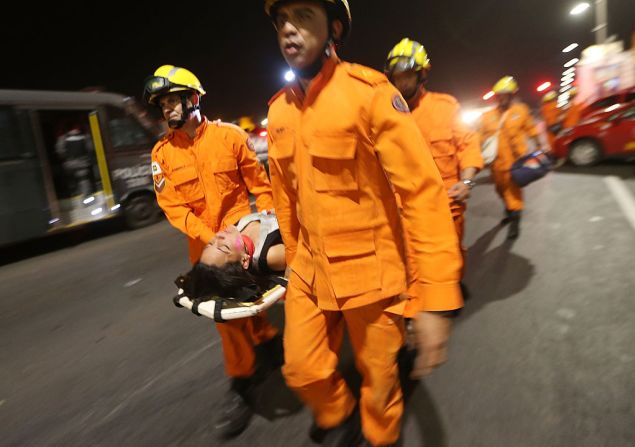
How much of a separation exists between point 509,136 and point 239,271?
4.46 metres

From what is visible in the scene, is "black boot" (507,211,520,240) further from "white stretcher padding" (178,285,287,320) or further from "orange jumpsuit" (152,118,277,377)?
"white stretcher padding" (178,285,287,320)

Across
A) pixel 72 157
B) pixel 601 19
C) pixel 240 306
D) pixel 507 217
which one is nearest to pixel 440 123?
pixel 240 306

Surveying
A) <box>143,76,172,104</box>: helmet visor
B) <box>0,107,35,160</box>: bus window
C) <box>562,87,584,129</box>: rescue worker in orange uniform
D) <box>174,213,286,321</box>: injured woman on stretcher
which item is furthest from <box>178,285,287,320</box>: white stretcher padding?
<box>562,87,584,129</box>: rescue worker in orange uniform

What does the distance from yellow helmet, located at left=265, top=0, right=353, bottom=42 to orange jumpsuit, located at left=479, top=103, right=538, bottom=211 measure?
4.22 metres

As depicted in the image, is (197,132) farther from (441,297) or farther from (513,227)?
(513,227)

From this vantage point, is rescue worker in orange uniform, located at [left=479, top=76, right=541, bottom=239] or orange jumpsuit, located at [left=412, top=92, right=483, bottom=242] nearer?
Answer: orange jumpsuit, located at [left=412, top=92, right=483, bottom=242]

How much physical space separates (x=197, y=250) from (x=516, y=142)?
4.52m

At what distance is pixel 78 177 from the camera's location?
28.2ft

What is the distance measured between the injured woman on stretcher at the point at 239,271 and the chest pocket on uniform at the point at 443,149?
4.79ft

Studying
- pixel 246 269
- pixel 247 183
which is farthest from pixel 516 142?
pixel 246 269

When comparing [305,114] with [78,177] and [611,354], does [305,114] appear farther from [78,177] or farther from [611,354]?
[78,177]

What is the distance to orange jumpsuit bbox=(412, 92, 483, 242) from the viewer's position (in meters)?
3.25

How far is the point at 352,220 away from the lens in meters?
1.65

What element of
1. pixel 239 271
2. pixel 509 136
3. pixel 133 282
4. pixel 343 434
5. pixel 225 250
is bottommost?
pixel 343 434
